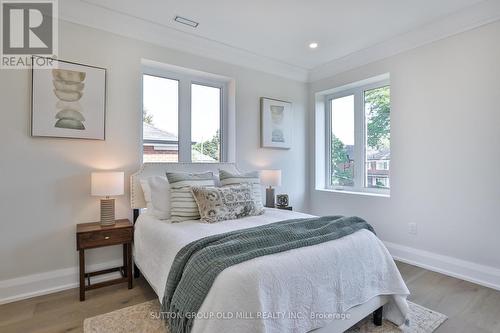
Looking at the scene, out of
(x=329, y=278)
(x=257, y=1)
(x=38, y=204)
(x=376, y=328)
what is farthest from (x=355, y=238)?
(x=38, y=204)

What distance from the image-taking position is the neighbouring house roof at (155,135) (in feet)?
10.4

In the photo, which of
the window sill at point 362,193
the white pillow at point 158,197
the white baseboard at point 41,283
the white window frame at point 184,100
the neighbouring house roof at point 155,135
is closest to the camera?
the white baseboard at point 41,283

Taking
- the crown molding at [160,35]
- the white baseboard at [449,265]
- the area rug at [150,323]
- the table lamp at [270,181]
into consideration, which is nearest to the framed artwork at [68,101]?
the crown molding at [160,35]

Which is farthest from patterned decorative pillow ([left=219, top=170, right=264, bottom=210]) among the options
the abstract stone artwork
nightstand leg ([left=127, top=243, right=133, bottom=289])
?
the abstract stone artwork

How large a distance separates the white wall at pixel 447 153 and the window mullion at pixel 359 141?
407mm

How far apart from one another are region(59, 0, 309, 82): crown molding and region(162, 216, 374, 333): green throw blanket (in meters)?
2.40

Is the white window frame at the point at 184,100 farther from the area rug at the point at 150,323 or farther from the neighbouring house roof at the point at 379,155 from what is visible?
the neighbouring house roof at the point at 379,155

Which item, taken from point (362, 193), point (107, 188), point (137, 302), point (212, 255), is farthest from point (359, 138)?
point (137, 302)

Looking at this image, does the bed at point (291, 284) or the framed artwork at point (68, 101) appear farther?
the framed artwork at point (68, 101)

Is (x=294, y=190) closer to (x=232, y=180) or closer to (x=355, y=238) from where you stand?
(x=232, y=180)

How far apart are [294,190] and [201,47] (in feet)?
8.04

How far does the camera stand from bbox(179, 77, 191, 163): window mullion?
3.39 meters

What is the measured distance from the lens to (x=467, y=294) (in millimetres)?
2381

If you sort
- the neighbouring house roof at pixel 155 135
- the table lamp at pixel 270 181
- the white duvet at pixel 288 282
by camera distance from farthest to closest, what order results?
the table lamp at pixel 270 181
the neighbouring house roof at pixel 155 135
the white duvet at pixel 288 282
